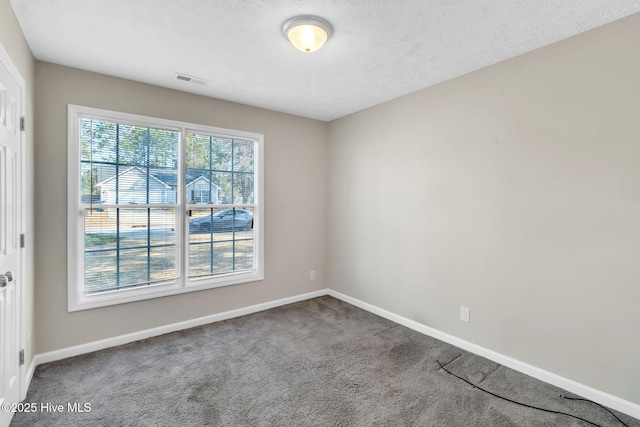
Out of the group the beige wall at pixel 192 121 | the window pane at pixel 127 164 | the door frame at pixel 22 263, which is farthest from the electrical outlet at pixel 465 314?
the door frame at pixel 22 263

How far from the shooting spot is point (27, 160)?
225cm

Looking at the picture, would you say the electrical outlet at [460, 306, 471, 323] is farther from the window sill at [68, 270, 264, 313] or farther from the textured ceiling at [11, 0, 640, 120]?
the window sill at [68, 270, 264, 313]

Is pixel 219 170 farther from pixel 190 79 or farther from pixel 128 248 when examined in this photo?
pixel 128 248

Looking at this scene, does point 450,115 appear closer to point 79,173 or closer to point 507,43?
point 507,43

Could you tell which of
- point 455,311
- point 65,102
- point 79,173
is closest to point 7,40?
point 65,102

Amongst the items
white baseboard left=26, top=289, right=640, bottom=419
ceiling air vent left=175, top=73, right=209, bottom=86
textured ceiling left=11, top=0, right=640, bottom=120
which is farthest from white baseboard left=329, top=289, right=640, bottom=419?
ceiling air vent left=175, top=73, right=209, bottom=86

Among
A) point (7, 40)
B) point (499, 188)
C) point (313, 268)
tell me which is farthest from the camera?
point (313, 268)

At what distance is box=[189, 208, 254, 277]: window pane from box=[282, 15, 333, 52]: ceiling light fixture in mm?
2077

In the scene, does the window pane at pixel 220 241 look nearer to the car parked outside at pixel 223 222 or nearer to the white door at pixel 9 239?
the car parked outside at pixel 223 222

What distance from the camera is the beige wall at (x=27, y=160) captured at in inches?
76.2

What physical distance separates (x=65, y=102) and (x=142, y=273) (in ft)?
5.38

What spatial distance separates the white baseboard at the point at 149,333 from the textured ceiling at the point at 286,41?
2.41 meters

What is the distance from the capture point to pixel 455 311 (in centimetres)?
288

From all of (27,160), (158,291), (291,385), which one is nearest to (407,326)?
(291,385)
